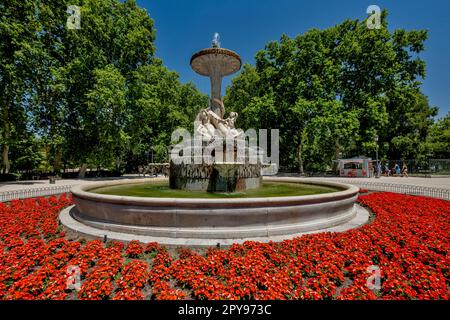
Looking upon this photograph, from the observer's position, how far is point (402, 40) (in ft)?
95.0

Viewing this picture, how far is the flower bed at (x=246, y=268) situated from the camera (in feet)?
11.2

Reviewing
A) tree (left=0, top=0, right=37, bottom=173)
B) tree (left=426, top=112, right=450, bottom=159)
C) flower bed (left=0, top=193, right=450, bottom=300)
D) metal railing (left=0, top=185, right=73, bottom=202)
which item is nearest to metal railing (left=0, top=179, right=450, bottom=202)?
metal railing (left=0, top=185, right=73, bottom=202)

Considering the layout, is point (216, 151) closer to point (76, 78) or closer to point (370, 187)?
point (370, 187)

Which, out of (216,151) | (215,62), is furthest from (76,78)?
(216,151)

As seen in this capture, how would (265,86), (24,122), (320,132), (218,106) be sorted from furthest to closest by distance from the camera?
(265,86), (320,132), (24,122), (218,106)

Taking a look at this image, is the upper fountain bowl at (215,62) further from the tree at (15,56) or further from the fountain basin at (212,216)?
the tree at (15,56)

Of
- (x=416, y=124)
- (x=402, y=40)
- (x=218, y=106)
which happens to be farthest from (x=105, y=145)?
(x=416, y=124)

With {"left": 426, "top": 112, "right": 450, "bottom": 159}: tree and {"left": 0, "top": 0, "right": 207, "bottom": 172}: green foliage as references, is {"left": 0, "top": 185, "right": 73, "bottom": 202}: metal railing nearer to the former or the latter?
{"left": 0, "top": 0, "right": 207, "bottom": 172}: green foliage

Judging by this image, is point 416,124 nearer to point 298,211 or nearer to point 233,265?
point 298,211

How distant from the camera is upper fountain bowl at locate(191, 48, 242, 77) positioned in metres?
12.8

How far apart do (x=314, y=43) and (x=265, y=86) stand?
7.79 m

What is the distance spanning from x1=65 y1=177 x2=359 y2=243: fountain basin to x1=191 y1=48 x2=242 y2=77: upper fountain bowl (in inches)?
394

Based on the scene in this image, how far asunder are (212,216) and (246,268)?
1820 mm
